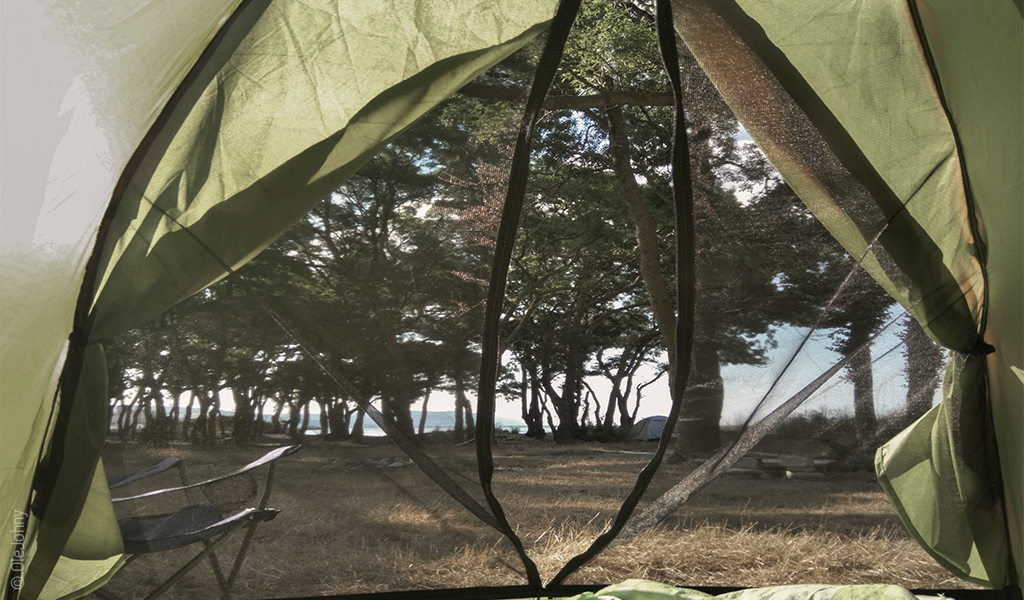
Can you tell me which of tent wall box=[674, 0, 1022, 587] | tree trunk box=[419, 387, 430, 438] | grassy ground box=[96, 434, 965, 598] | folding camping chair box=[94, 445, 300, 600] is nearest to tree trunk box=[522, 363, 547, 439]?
Answer: grassy ground box=[96, 434, 965, 598]

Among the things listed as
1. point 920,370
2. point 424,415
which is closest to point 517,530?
point 424,415

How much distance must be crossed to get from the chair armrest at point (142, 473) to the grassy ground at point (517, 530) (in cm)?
1

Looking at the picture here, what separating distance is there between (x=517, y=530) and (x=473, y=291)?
528mm

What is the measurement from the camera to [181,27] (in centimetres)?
122

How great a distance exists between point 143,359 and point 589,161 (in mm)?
1001

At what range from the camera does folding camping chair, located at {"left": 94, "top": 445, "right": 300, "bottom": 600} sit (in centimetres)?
126

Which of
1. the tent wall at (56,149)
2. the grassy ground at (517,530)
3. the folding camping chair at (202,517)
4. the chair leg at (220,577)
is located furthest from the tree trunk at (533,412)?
the tent wall at (56,149)

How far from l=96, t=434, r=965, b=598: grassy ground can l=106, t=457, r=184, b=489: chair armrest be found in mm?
15

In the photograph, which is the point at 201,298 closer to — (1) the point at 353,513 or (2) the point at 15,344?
(2) the point at 15,344

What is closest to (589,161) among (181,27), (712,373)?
(712,373)

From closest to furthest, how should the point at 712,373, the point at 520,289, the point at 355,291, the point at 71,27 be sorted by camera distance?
1. the point at 71,27
2. the point at 355,291
3. the point at 712,373
4. the point at 520,289

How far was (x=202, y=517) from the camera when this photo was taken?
1284mm

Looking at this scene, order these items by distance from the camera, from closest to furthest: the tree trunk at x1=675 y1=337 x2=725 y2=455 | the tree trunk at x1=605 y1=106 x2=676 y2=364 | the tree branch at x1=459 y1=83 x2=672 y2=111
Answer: the tree branch at x1=459 y1=83 x2=672 y2=111
the tree trunk at x1=675 y1=337 x2=725 y2=455
the tree trunk at x1=605 y1=106 x2=676 y2=364

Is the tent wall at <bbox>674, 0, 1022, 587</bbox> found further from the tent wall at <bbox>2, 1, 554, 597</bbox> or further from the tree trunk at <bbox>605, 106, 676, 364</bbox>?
the tent wall at <bbox>2, 1, 554, 597</bbox>
